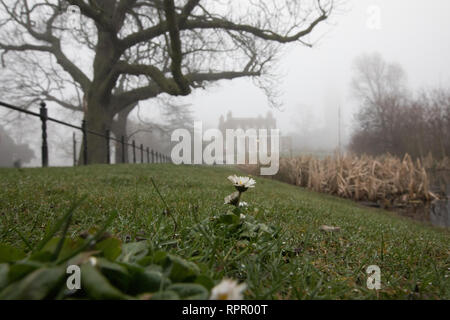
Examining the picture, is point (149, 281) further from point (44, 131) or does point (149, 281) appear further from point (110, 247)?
point (44, 131)

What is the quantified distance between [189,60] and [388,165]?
1009 cm

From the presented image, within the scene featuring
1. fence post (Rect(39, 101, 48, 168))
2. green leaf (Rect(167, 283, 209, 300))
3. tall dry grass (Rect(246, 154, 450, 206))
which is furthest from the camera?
tall dry grass (Rect(246, 154, 450, 206))

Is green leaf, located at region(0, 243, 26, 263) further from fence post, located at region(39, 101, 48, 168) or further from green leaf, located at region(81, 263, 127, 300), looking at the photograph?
fence post, located at region(39, 101, 48, 168)

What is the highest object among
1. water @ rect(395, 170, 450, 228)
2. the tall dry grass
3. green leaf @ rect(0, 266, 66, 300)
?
green leaf @ rect(0, 266, 66, 300)

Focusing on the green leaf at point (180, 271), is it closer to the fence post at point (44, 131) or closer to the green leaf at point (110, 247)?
the green leaf at point (110, 247)

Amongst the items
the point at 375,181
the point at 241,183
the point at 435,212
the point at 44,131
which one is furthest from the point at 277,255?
the point at 375,181

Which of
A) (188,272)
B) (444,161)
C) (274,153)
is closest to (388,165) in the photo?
(274,153)

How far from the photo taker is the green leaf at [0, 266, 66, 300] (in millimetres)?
494

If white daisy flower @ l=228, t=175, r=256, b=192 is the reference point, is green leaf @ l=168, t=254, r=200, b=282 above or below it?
below

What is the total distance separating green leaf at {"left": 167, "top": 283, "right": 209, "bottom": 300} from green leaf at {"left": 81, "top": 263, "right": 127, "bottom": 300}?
0.40 ft

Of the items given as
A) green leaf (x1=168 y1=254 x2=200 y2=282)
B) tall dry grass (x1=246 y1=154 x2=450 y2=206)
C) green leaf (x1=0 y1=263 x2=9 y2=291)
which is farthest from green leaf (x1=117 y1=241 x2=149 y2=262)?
tall dry grass (x1=246 y1=154 x2=450 y2=206)

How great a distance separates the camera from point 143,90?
11.6m

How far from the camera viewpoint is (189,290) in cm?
61

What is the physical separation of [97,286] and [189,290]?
20 cm
